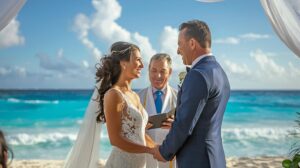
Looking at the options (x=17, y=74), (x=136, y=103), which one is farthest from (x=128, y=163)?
(x=17, y=74)

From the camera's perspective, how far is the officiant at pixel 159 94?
3264 millimetres

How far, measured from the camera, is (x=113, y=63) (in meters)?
2.54

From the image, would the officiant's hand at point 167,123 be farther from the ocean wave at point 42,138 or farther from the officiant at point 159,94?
the ocean wave at point 42,138

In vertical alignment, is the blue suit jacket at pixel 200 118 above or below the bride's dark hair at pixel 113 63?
below

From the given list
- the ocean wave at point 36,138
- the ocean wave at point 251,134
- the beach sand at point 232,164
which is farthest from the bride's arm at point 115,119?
the ocean wave at point 251,134

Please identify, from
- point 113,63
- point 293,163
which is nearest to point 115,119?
point 113,63

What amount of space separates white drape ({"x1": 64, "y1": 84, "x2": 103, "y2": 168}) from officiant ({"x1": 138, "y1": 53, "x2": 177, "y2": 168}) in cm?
44

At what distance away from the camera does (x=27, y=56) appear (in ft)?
67.4

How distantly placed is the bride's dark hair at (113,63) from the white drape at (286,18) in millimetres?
1428

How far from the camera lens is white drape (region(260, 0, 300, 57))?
346 cm

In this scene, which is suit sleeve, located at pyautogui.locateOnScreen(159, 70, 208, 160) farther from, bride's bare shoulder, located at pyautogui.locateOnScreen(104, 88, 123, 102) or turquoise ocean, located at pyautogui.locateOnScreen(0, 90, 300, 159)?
turquoise ocean, located at pyautogui.locateOnScreen(0, 90, 300, 159)

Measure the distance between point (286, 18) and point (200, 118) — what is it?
1609 millimetres

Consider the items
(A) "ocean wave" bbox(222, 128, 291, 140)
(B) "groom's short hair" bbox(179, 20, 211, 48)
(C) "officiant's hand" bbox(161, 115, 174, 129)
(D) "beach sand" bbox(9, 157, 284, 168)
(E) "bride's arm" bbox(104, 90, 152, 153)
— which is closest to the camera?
(B) "groom's short hair" bbox(179, 20, 211, 48)

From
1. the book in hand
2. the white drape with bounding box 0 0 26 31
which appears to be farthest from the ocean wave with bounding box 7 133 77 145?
the book in hand
